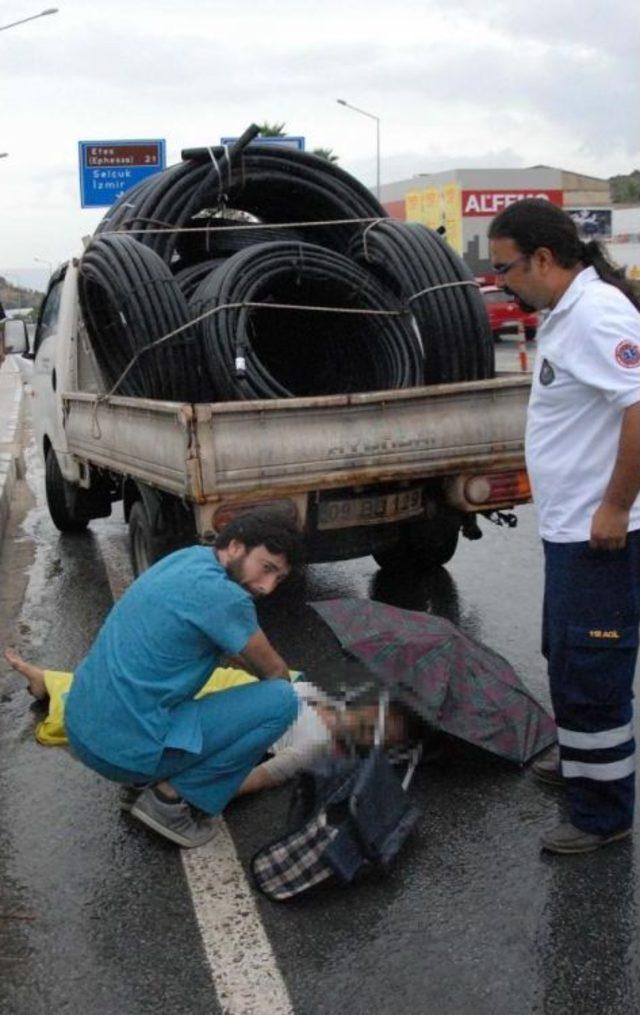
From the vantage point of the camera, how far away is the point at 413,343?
262 inches

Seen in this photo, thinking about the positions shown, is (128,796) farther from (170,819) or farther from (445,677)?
(445,677)

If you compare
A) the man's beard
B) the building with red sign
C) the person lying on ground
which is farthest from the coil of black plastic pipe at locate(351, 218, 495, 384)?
the building with red sign

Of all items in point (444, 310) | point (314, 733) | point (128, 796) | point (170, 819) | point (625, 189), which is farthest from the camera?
point (625, 189)

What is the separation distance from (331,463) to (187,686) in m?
1.98

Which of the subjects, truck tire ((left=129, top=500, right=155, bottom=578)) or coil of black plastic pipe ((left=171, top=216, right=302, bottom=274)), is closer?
truck tire ((left=129, top=500, right=155, bottom=578))

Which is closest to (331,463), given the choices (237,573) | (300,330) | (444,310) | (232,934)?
(444,310)

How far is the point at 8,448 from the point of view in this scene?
1392 cm

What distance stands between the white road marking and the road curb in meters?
5.93

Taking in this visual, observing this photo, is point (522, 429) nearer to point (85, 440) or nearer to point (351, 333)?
point (351, 333)

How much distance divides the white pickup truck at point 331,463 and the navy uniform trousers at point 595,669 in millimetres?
1663

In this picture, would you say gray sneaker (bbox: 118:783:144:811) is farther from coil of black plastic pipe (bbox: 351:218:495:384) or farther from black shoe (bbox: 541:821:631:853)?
coil of black plastic pipe (bbox: 351:218:495:384)

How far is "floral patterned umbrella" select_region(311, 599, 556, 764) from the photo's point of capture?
393cm

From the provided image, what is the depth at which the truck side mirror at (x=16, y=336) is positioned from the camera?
8953 mm

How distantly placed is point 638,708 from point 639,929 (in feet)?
5.63
